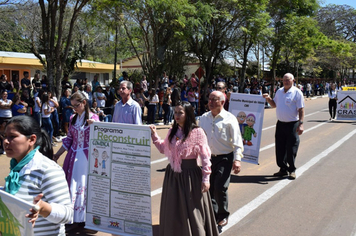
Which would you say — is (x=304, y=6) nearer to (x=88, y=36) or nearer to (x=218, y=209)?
(x=88, y=36)

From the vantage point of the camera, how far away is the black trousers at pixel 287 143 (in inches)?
284

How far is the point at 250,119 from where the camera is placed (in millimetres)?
7281

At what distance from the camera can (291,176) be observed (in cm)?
727

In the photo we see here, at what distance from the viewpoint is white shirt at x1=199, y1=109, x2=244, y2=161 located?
4938 millimetres

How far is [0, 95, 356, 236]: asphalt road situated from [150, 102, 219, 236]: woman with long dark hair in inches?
37.0

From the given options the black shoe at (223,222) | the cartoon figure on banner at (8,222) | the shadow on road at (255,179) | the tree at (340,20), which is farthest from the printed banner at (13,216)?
the tree at (340,20)

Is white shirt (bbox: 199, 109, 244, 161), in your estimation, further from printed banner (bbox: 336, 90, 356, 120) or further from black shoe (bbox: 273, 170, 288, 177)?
printed banner (bbox: 336, 90, 356, 120)

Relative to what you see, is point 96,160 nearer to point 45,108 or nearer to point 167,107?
point 45,108

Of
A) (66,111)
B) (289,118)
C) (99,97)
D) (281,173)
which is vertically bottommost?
(281,173)

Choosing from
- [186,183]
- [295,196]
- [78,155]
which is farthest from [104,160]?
[295,196]

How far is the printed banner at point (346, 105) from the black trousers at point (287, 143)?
33.8 feet

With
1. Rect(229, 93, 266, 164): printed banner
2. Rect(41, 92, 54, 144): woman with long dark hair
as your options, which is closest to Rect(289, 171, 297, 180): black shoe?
Rect(229, 93, 266, 164): printed banner

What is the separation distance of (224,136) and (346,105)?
43.9 ft

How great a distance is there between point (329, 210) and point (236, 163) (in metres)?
1.93
